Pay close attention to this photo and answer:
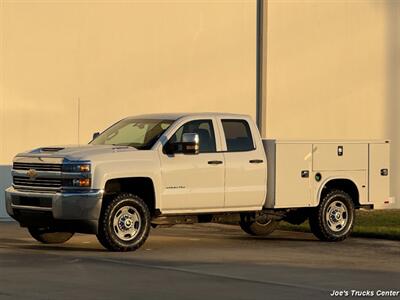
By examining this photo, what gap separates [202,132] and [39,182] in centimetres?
255

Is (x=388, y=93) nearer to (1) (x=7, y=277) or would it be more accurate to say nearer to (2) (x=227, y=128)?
(2) (x=227, y=128)

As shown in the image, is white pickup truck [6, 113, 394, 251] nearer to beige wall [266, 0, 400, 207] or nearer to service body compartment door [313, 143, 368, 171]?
service body compartment door [313, 143, 368, 171]

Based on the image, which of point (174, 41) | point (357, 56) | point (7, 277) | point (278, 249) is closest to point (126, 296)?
point (7, 277)

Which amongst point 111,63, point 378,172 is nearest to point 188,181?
point 378,172

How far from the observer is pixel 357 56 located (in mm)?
26609

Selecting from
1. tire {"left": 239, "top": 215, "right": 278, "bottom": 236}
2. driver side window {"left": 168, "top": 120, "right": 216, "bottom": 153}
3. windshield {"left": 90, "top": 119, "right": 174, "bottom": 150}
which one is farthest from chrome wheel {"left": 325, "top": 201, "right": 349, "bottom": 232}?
windshield {"left": 90, "top": 119, "right": 174, "bottom": 150}

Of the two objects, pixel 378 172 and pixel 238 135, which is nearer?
pixel 238 135

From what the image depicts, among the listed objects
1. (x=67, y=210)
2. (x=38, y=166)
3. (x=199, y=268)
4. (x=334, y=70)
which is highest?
(x=334, y=70)

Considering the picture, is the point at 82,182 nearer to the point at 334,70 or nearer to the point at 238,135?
the point at 238,135

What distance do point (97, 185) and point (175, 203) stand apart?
133 centimetres

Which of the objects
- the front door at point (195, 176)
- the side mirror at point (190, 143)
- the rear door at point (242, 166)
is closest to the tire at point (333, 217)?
the rear door at point (242, 166)

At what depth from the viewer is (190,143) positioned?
16.8 metres

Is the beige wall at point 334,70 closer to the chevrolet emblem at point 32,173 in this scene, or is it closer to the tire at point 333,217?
the tire at point 333,217

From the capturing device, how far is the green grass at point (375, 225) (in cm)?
1934
